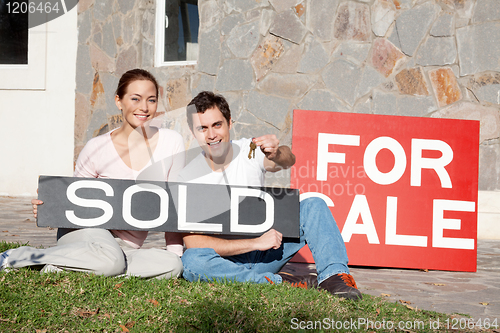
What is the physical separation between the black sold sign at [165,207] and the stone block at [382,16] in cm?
336

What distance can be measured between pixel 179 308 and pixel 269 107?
12.4ft

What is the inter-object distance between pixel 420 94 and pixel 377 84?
521 millimetres

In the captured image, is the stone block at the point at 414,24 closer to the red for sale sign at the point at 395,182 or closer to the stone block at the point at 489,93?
the stone block at the point at 489,93

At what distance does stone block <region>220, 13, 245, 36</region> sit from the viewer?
575 centimetres

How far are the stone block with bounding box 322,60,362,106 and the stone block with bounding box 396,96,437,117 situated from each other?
572 mm

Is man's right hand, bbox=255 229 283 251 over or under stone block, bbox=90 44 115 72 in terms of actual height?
under

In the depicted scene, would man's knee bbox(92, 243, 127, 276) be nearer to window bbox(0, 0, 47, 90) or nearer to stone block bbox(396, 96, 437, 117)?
stone block bbox(396, 96, 437, 117)

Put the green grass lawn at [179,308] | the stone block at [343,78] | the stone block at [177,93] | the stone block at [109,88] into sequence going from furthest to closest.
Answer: the stone block at [109,88] → the stone block at [177,93] → the stone block at [343,78] → the green grass lawn at [179,308]

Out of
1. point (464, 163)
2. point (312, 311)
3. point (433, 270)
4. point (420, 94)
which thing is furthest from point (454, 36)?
point (312, 311)

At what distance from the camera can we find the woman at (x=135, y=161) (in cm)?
271

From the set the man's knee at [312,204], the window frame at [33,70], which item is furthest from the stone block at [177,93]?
the man's knee at [312,204]

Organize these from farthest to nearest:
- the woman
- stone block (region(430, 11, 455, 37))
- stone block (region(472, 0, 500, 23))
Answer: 1. stone block (region(430, 11, 455, 37))
2. stone block (region(472, 0, 500, 23))
3. the woman

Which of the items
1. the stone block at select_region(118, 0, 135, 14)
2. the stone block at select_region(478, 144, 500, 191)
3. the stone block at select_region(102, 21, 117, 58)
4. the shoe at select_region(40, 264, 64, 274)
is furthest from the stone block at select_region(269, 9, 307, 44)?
the shoe at select_region(40, 264, 64, 274)

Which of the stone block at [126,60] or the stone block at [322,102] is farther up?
the stone block at [126,60]
